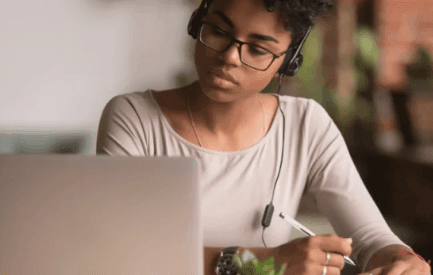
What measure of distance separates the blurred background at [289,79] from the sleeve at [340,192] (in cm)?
155

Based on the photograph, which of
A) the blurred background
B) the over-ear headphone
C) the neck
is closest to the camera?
the over-ear headphone

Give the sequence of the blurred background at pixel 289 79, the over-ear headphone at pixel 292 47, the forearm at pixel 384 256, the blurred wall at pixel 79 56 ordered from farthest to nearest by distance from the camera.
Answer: the blurred wall at pixel 79 56 → the blurred background at pixel 289 79 → the over-ear headphone at pixel 292 47 → the forearm at pixel 384 256

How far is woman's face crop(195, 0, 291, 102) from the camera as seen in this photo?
1.11 metres

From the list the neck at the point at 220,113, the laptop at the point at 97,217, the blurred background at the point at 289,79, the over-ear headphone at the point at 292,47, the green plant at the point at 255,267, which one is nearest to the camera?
the laptop at the point at 97,217

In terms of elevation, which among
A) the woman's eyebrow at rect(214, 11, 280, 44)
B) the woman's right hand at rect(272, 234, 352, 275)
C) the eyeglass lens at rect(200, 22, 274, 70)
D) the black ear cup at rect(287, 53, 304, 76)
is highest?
the woman's eyebrow at rect(214, 11, 280, 44)

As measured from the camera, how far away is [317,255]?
0.94m

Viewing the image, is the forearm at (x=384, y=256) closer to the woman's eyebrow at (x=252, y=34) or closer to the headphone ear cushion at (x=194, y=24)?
the woman's eyebrow at (x=252, y=34)

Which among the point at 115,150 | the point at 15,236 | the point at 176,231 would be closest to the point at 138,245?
the point at 176,231

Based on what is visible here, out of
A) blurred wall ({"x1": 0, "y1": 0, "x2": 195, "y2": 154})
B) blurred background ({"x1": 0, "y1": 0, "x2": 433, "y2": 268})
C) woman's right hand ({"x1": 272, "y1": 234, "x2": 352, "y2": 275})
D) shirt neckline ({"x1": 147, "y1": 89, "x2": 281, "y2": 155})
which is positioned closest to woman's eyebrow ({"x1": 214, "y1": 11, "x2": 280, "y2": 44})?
shirt neckline ({"x1": 147, "y1": 89, "x2": 281, "y2": 155})

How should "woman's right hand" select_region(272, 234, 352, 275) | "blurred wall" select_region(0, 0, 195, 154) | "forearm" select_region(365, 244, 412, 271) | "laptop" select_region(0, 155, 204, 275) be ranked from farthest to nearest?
"blurred wall" select_region(0, 0, 195, 154) < "forearm" select_region(365, 244, 412, 271) < "woman's right hand" select_region(272, 234, 352, 275) < "laptop" select_region(0, 155, 204, 275)

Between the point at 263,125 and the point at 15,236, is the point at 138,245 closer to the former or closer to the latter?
the point at 15,236

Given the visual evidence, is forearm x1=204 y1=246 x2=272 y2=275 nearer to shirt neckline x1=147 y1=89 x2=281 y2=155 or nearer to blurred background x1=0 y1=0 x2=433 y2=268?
shirt neckline x1=147 y1=89 x2=281 y2=155

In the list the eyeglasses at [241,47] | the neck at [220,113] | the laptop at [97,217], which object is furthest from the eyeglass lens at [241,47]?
the laptop at [97,217]

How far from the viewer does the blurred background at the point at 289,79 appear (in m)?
2.95
